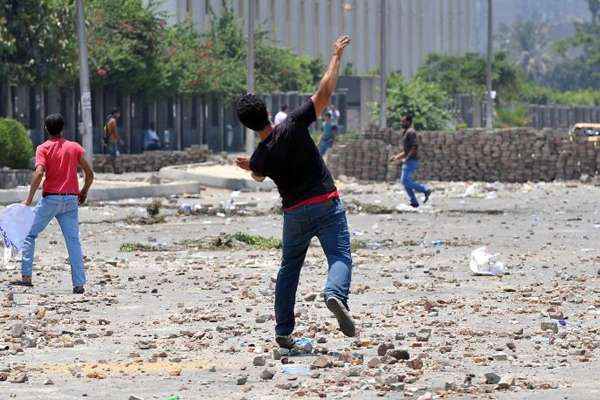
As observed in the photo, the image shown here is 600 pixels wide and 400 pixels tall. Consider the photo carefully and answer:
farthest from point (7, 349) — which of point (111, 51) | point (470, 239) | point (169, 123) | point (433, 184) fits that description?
point (169, 123)

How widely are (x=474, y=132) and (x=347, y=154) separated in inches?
125

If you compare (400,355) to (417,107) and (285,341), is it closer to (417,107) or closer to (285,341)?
(285,341)

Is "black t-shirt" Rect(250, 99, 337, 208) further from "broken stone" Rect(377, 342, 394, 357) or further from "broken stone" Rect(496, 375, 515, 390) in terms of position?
"broken stone" Rect(496, 375, 515, 390)

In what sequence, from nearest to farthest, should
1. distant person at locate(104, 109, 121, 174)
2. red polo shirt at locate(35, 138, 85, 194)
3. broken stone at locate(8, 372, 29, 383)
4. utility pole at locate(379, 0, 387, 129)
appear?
1. broken stone at locate(8, 372, 29, 383)
2. red polo shirt at locate(35, 138, 85, 194)
3. distant person at locate(104, 109, 121, 174)
4. utility pole at locate(379, 0, 387, 129)

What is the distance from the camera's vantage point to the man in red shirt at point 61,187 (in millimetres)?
16062

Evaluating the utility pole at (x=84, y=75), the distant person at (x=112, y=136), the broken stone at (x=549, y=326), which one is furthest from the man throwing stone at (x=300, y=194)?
the distant person at (x=112, y=136)

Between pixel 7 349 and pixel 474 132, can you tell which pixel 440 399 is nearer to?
pixel 7 349

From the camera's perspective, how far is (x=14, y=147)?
118 feet

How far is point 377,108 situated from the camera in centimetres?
5456

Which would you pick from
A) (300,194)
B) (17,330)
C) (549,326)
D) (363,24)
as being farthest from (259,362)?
(363,24)

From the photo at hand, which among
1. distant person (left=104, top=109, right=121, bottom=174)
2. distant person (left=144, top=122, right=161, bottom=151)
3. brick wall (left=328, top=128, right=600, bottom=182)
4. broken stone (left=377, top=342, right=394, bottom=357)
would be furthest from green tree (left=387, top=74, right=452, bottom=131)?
broken stone (left=377, top=342, right=394, bottom=357)

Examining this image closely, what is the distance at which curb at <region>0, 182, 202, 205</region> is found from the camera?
31547mm

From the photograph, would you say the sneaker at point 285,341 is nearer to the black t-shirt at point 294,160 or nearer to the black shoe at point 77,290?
the black t-shirt at point 294,160

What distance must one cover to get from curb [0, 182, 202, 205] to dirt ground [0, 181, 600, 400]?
6071 millimetres
